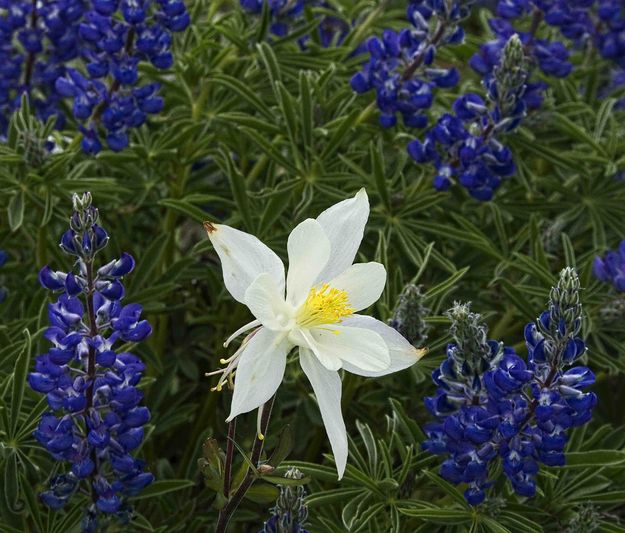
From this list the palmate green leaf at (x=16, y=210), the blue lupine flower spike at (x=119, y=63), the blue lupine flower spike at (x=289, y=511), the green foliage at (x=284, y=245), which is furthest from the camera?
the blue lupine flower spike at (x=119, y=63)

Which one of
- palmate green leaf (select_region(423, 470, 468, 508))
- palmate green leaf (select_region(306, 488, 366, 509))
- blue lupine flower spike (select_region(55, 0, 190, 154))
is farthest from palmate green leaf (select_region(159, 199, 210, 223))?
palmate green leaf (select_region(423, 470, 468, 508))

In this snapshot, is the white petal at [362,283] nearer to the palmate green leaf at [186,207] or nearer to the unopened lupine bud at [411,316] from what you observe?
the unopened lupine bud at [411,316]

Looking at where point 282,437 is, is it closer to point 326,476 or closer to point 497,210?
point 326,476

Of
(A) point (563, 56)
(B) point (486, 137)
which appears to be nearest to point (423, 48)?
(B) point (486, 137)

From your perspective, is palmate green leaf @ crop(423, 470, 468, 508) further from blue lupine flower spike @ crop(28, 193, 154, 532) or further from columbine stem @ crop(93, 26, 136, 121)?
columbine stem @ crop(93, 26, 136, 121)

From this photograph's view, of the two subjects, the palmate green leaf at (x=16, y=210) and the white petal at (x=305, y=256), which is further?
the palmate green leaf at (x=16, y=210)

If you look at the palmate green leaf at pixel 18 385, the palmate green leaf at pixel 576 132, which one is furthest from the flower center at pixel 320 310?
the palmate green leaf at pixel 576 132
